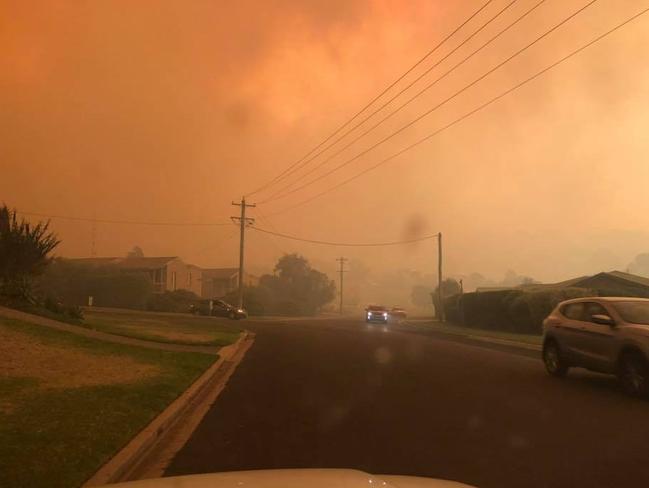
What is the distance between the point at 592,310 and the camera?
13.2 metres

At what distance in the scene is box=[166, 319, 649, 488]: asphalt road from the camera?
Answer: 6.89 metres

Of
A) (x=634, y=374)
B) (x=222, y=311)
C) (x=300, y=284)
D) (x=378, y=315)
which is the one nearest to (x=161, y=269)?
(x=300, y=284)

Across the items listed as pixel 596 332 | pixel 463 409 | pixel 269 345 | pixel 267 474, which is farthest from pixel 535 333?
pixel 267 474

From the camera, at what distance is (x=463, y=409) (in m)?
10.2

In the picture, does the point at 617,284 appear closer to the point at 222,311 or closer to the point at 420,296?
the point at 222,311

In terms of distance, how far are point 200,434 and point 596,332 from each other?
300 inches

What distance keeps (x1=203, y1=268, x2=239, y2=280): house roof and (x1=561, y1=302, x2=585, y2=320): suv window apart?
88.0 meters

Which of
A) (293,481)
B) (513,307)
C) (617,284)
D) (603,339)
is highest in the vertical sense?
(617,284)

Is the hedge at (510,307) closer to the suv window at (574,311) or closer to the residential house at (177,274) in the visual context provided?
the suv window at (574,311)

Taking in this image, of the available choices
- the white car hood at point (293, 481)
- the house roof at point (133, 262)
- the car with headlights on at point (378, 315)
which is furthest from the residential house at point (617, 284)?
the house roof at point (133, 262)

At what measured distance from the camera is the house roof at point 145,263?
83.7 metres

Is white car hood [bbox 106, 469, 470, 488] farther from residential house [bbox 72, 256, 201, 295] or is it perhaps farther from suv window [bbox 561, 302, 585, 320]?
residential house [bbox 72, 256, 201, 295]

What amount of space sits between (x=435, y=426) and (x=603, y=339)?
16.2 feet

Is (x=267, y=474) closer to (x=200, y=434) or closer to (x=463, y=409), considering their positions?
(x=200, y=434)
